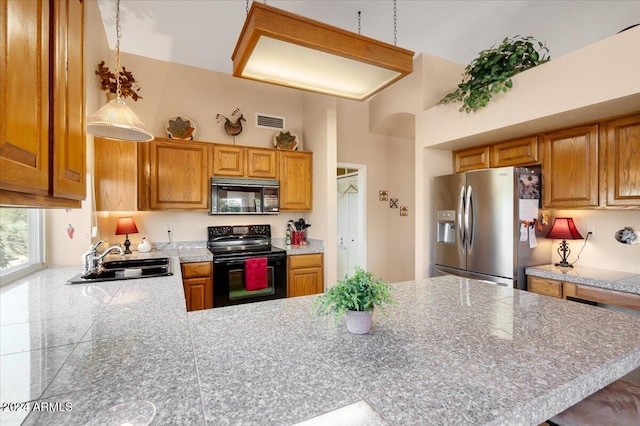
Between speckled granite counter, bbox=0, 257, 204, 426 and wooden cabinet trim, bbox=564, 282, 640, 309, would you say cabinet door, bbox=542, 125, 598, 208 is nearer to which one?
wooden cabinet trim, bbox=564, 282, 640, 309

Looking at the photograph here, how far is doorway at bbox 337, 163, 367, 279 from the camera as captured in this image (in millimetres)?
4617

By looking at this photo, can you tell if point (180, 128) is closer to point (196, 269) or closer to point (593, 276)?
point (196, 269)

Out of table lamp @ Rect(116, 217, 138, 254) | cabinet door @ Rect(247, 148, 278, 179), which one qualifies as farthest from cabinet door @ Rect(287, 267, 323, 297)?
table lamp @ Rect(116, 217, 138, 254)

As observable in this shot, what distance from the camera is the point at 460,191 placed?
304 centimetres

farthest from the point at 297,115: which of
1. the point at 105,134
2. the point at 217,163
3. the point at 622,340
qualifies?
the point at 622,340

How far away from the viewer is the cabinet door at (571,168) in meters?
2.42

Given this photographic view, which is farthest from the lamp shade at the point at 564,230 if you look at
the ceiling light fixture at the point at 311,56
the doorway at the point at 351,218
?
the doorway at the point at 351,218

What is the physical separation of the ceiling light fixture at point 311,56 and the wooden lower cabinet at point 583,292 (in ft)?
7.17

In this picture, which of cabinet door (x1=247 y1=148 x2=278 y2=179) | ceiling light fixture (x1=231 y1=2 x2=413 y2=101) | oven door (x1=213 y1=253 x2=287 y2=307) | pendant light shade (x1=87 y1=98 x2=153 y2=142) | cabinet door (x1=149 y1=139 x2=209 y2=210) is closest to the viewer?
ceiling light fixture (x1=231 y1=2 x2=413 y2=101)

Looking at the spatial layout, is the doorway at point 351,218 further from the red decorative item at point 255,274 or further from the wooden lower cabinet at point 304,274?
the red decorative item at point 255,274

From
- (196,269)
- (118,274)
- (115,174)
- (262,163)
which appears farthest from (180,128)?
(118,274)

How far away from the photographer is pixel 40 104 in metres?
0.76

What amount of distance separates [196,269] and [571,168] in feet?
12.0

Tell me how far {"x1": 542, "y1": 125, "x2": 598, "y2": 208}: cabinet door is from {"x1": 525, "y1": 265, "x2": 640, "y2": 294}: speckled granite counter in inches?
22.4
